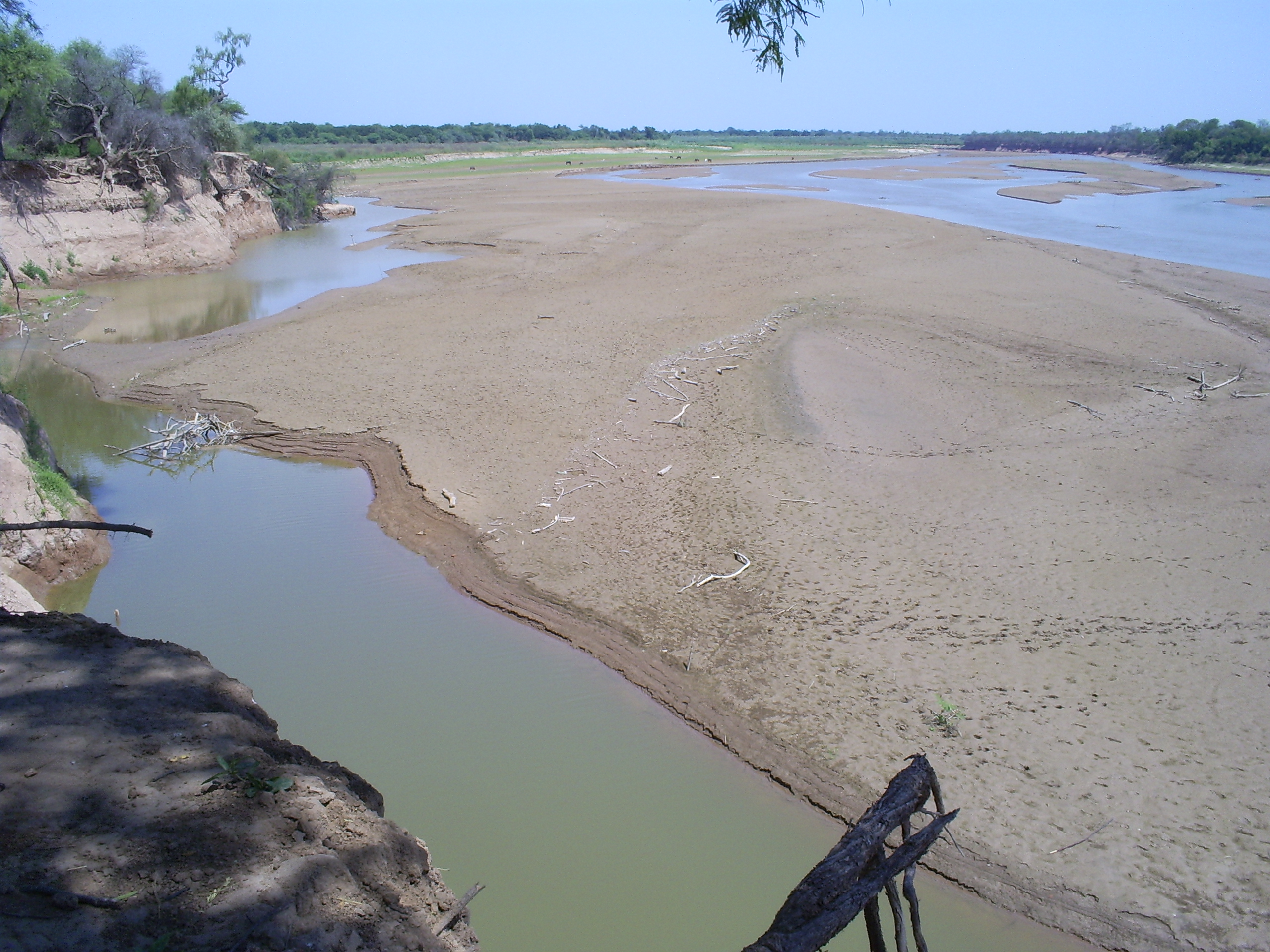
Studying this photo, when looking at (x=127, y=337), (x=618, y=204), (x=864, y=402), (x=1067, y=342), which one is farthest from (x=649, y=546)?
(x=618, y=204)

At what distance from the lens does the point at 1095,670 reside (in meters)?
6.22

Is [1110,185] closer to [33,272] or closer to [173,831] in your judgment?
[33,272]

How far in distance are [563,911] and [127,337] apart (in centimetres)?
1636

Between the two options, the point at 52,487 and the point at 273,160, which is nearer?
the point at 52,487

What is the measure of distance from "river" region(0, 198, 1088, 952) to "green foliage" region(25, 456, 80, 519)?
25.5 inches

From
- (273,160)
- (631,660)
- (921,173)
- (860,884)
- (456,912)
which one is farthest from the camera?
(921,173)

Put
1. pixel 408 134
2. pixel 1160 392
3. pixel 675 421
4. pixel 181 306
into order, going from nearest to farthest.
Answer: pixel 675 421 → pixel 1160 392 → pixel 181 306 → pixel 408 134

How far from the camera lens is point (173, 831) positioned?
10.4 feet

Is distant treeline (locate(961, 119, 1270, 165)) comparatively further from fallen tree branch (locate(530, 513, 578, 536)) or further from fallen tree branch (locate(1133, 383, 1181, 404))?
fallen tree branch (locate(530, 513, 578, 536))

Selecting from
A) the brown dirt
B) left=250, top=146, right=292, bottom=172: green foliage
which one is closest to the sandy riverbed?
left=250, top=146, right=292, bottom=172: green foliage

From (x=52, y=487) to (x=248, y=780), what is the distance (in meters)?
6.40

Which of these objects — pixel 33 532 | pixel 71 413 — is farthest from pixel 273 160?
pixel 33 532

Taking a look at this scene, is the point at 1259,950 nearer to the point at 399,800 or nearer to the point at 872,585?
the point at 872,585

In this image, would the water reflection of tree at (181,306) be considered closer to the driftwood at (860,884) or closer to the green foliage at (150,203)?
the green foliage at (150,203)
